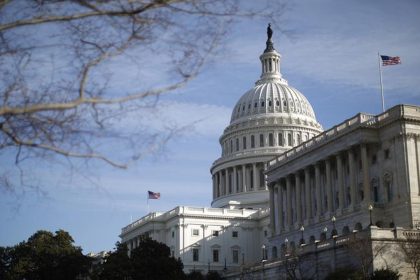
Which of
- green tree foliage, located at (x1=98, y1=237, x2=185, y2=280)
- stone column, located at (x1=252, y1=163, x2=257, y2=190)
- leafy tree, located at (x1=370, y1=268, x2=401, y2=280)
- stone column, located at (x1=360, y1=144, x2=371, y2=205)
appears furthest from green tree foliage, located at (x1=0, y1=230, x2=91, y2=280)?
leafy tree, located at (x1=370, y1=268, x2=401, y2=280)

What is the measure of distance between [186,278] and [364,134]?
32451 millimetres

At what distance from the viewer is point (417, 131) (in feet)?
274

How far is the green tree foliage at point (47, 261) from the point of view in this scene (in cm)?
11231

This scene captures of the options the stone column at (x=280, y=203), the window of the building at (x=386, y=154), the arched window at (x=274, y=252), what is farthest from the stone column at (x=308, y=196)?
the window of the building at (x=386, y=154)

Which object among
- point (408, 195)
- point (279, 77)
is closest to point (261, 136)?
point (279, 77)

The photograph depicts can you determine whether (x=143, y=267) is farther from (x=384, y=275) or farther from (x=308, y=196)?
(x=384, y=275)

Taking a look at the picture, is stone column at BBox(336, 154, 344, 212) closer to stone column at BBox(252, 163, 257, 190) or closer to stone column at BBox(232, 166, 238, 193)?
stone column at BBox(252, 163, 257, 190)

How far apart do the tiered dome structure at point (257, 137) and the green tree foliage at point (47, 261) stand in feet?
144

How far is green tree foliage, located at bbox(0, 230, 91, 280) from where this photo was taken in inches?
4422

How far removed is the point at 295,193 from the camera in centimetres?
10669

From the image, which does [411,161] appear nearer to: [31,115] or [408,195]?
[408,195]

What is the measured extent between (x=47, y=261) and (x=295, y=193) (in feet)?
143

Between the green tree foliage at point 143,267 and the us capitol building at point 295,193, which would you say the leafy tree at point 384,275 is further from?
the green tree foliage at point 143,267

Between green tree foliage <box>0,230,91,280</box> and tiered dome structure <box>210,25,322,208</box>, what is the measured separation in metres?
44.0
